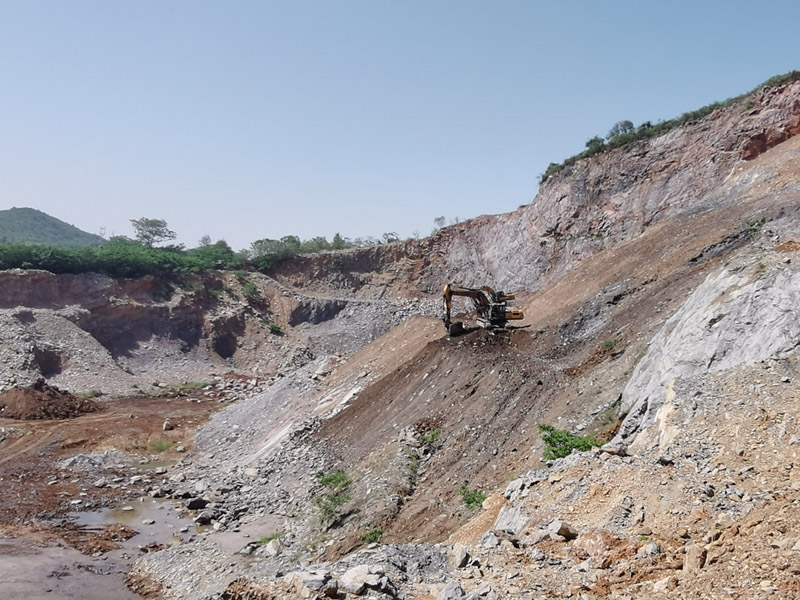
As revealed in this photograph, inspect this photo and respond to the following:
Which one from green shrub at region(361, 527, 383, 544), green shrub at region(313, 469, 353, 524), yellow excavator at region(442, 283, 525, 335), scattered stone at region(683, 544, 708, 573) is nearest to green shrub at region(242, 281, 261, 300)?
yellow excavator at region(442, 283, 525, 335)

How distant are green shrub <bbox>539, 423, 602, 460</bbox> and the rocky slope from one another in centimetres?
37

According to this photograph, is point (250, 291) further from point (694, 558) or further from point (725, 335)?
point (694, 558)

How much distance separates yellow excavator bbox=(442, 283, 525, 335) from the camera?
1800 cm

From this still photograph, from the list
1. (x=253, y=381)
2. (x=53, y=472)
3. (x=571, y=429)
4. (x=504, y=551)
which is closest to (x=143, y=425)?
(x=53, y=472)

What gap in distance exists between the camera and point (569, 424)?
36.0 ft

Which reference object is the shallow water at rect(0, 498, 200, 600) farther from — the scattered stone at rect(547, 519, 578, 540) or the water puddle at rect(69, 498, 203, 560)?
the scattered stone at rect(547, 519, 578, 540)

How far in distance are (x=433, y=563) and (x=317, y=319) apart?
34510 mm

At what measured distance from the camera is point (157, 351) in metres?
36.0

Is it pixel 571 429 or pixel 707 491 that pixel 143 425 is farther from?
pixel 707 491

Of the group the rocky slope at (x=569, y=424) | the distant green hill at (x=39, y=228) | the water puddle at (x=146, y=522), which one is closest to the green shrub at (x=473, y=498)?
the rocky slope at (x=569, y=424)

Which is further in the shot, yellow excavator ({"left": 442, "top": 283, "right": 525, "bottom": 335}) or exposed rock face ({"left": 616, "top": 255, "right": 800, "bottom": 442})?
yellow excavator ({"left": 442, "top": 283, "right": 525, "bottom": 335})

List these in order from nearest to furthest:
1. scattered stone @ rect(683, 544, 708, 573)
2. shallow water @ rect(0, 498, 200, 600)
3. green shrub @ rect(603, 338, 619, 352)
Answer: scattered stone @ rect(683, 544, 708, 573)
shallow water @ rect(0, 498, 200, 600)
green shrub @ rect(603, 338, 619, 352)

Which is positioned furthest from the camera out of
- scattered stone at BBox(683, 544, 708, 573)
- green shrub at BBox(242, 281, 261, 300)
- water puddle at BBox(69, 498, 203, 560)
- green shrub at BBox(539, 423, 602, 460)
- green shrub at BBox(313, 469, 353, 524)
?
green shrub at BBox(242, 281, 261, 300)

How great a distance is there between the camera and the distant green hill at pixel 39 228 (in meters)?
125
